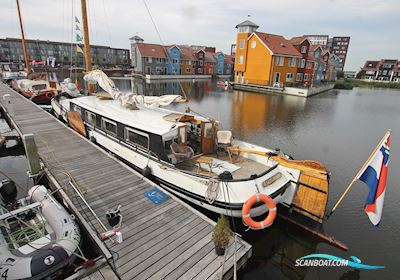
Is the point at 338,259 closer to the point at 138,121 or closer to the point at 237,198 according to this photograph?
the point at 237,198

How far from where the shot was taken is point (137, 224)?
249 inches

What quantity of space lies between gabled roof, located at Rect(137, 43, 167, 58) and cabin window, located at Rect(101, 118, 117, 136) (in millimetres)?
54417

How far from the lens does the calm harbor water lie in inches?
270

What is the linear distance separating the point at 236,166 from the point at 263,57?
40433mm

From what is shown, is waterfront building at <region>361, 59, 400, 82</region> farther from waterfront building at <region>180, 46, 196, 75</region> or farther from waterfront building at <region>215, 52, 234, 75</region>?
waterfront building at <region>180, 46, 196, 75</region>

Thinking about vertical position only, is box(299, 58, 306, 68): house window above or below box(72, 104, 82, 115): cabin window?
above

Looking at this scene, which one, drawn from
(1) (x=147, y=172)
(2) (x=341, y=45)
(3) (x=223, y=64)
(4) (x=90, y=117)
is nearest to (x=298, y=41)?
(3) (x=223, y=64)

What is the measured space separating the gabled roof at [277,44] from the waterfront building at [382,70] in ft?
212

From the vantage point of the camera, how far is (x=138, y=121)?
9.69m

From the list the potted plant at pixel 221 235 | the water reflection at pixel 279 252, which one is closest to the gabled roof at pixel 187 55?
the water reflection at pixel 279 252

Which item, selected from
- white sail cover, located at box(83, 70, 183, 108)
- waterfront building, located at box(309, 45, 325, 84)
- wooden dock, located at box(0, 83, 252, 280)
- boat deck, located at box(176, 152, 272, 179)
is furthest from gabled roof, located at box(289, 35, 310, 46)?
wooden dock, located at box(0, 83, 252, 280)

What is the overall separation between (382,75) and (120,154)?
4462 inches

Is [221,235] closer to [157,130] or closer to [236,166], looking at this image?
[236,166]

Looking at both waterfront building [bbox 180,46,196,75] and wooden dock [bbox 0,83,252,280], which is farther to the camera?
waterfront building [bbox 180,46,196,75]
